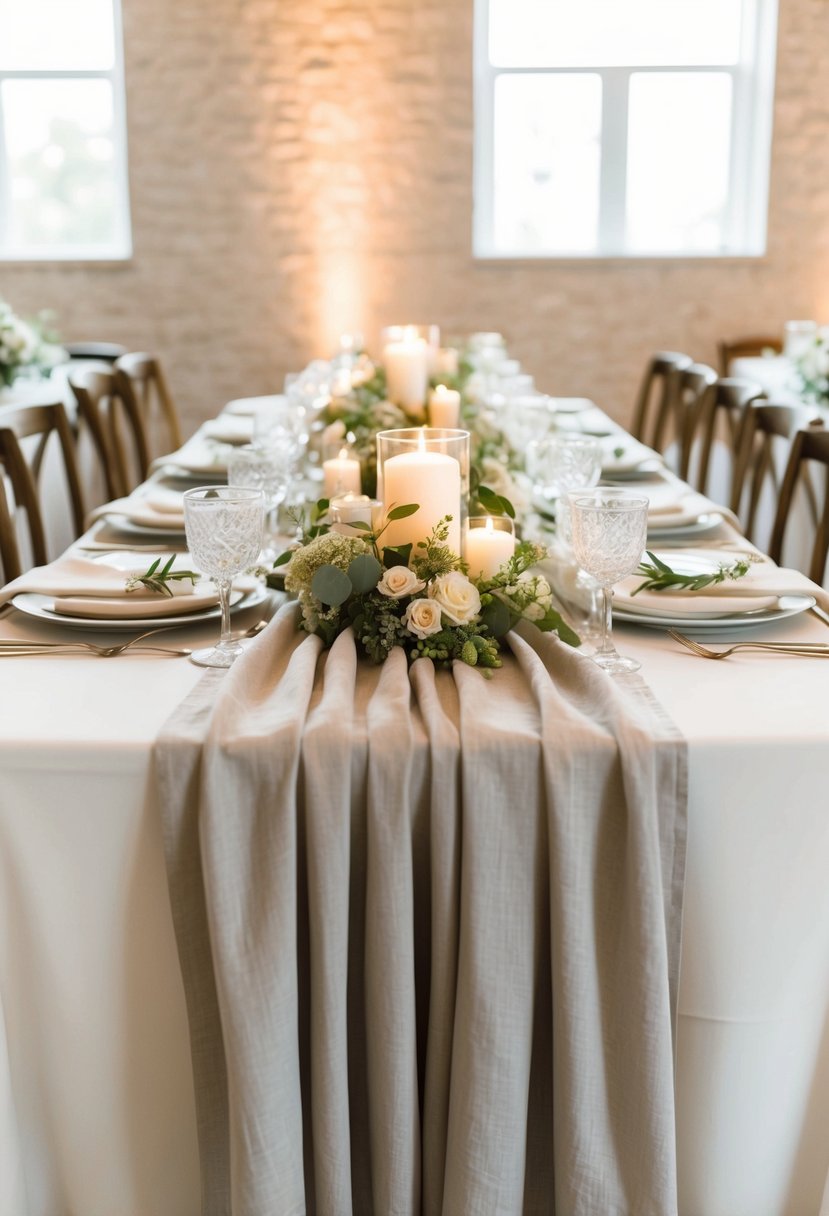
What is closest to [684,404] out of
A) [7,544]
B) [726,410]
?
[726,410]

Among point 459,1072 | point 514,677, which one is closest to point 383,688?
point 514,677

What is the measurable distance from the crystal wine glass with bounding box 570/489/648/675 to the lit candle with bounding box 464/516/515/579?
9cm

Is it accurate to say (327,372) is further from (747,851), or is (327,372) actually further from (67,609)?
Result: (747,851)

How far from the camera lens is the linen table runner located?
1.04m

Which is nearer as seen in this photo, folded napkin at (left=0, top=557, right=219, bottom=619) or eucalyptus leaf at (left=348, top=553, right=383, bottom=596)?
eucalyptus leaf at (left=348, top=553, right=383, bottom=596)

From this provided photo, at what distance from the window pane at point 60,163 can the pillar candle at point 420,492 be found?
4.85m

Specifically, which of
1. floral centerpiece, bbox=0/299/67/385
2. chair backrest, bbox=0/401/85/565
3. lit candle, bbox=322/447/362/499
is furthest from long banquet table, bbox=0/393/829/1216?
floral centerpiece, bbox=0/299/67/385

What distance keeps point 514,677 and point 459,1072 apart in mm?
384

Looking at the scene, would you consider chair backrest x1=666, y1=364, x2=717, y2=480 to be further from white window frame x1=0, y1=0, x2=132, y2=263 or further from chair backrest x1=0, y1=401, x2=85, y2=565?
white window frame x1=0, y1=0, x2=132, y2=263

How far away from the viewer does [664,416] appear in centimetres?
390

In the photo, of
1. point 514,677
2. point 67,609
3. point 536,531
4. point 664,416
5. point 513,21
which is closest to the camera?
point 514,677

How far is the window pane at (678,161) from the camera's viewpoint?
5551mm

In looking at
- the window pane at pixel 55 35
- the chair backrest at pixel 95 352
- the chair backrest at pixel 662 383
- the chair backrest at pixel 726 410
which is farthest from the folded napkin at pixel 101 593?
the window pane at pixel 55 35

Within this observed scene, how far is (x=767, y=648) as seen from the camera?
53.3 inches
